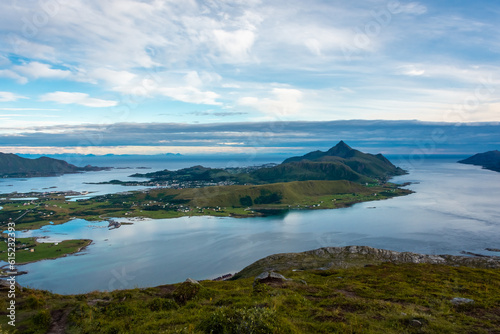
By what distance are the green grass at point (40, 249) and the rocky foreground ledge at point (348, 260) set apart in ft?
233

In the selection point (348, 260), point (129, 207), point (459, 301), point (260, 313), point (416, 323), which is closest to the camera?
point (260, 313)

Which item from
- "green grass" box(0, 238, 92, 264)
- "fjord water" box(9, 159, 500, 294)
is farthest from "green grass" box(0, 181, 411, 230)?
"green grass" box(0, 238, 92, 264)

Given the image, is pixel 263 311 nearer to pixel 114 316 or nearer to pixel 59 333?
pixel 114 316

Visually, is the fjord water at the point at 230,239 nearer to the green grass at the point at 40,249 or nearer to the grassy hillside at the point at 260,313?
the green grass at the point at 40,249

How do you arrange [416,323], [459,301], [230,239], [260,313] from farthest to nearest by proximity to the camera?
[230,239], [459,301], [416,323], [260,313]

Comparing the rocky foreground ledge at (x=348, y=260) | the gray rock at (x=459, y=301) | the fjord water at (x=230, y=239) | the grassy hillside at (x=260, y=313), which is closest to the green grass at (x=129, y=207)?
the fjord water at (x=230, y=239)

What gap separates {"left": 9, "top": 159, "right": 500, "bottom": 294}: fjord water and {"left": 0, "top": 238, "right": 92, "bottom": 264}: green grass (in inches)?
151

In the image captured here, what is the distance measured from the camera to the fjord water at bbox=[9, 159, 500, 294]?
7738 centimetres

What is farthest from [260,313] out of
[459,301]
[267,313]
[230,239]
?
[230,239]

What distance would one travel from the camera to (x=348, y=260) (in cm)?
5475

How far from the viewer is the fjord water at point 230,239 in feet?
254

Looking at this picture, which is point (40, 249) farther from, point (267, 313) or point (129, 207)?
point (267, 313)

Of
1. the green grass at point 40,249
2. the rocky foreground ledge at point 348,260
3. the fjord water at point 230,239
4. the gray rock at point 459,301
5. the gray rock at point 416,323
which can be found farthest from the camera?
the green grass at point 40,249

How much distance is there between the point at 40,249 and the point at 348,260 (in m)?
101
